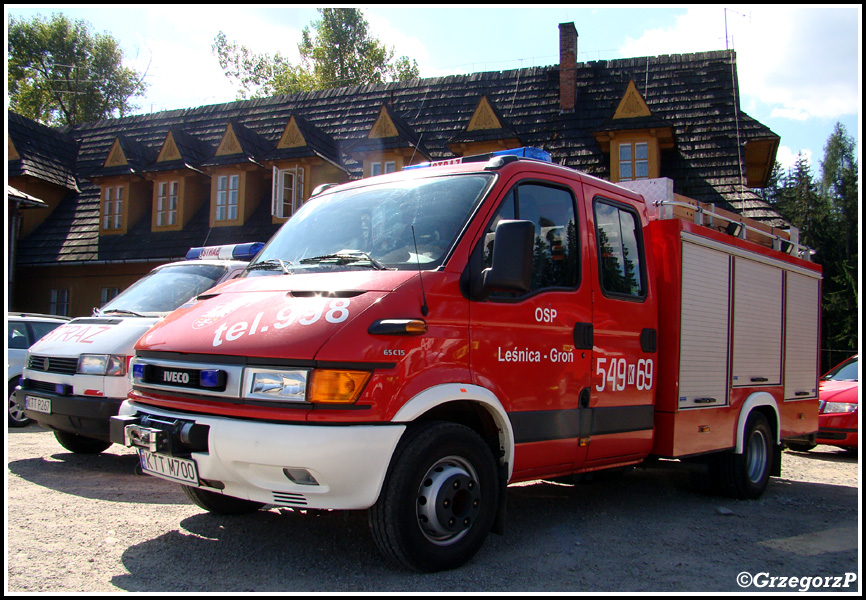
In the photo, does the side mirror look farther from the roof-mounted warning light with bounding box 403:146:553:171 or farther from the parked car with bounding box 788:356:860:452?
the parked car with bounding box 788:356:860:452

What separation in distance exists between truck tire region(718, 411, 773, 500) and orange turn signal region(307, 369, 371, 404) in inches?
177

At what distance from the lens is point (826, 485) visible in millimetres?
8000

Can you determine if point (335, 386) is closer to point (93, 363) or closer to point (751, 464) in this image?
point (93, 363)

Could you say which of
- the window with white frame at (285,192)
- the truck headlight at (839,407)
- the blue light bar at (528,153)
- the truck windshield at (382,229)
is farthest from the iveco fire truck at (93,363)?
the window with white frame at (285,192)

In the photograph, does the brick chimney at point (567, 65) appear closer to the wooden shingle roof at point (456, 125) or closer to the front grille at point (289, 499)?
the wooden shingle roof at point (456, 125)

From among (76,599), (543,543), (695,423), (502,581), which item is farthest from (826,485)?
(76,599)

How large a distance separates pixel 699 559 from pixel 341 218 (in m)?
3.30

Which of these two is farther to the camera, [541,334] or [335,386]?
[541,334]

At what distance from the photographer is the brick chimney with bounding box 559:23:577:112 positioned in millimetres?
19484

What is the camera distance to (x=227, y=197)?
21.1 metres

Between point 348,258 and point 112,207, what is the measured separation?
20.8m

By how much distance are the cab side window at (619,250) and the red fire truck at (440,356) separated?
0.02 m

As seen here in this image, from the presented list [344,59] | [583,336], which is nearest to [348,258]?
[583,336]

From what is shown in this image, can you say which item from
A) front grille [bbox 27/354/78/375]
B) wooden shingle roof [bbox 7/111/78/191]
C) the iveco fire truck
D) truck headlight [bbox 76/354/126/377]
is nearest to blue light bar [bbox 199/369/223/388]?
the iveco fire truck
